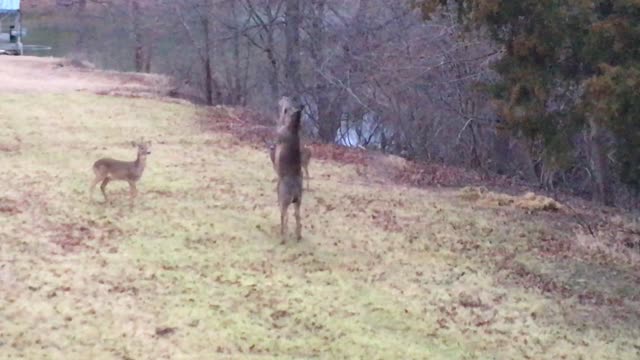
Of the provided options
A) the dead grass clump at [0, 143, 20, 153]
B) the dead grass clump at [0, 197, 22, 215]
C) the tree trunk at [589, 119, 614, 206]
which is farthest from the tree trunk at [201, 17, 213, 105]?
the dead grass clump at [0, 197, 22, 215]

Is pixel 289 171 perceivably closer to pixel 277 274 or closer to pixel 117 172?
pixel 277 274

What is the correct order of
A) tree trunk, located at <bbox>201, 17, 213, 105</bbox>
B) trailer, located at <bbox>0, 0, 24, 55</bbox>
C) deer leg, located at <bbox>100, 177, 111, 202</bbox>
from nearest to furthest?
deer leg, located at <bbox>100, 177, 111, 202</bbox> < tree trunk, located at <bbox>201, 17, 213, 105</bbox> < trailer, located at <bbox>0, 0, 24, 55</bbox>

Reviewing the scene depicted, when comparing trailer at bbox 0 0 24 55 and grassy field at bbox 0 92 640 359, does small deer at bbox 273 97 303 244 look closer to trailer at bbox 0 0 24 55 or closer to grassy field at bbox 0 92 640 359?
grassy field at bbox 0 92 640 359

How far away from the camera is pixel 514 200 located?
13695mm

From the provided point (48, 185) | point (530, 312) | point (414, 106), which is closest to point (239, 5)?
point (414, 106)

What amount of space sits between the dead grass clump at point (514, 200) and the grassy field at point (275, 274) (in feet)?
0.58

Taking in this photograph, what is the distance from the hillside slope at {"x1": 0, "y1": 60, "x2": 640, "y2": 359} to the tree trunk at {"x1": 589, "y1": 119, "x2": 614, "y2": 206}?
137 cm

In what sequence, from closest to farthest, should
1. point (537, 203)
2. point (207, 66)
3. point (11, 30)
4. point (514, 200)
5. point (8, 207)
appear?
point (8, 207)
point (537, 203)
point (514, 200)
point (207, 66)
point (11, 30)

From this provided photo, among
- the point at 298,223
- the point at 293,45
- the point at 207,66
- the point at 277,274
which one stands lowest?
the point at 277,274

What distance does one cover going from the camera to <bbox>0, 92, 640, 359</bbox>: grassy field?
25.9ft

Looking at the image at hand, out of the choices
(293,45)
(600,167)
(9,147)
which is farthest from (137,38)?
(600,167)

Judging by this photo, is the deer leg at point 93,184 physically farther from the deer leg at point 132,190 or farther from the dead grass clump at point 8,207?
the dead grass clump at point 8,207

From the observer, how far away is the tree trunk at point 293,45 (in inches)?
850

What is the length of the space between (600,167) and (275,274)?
23.2 ft
